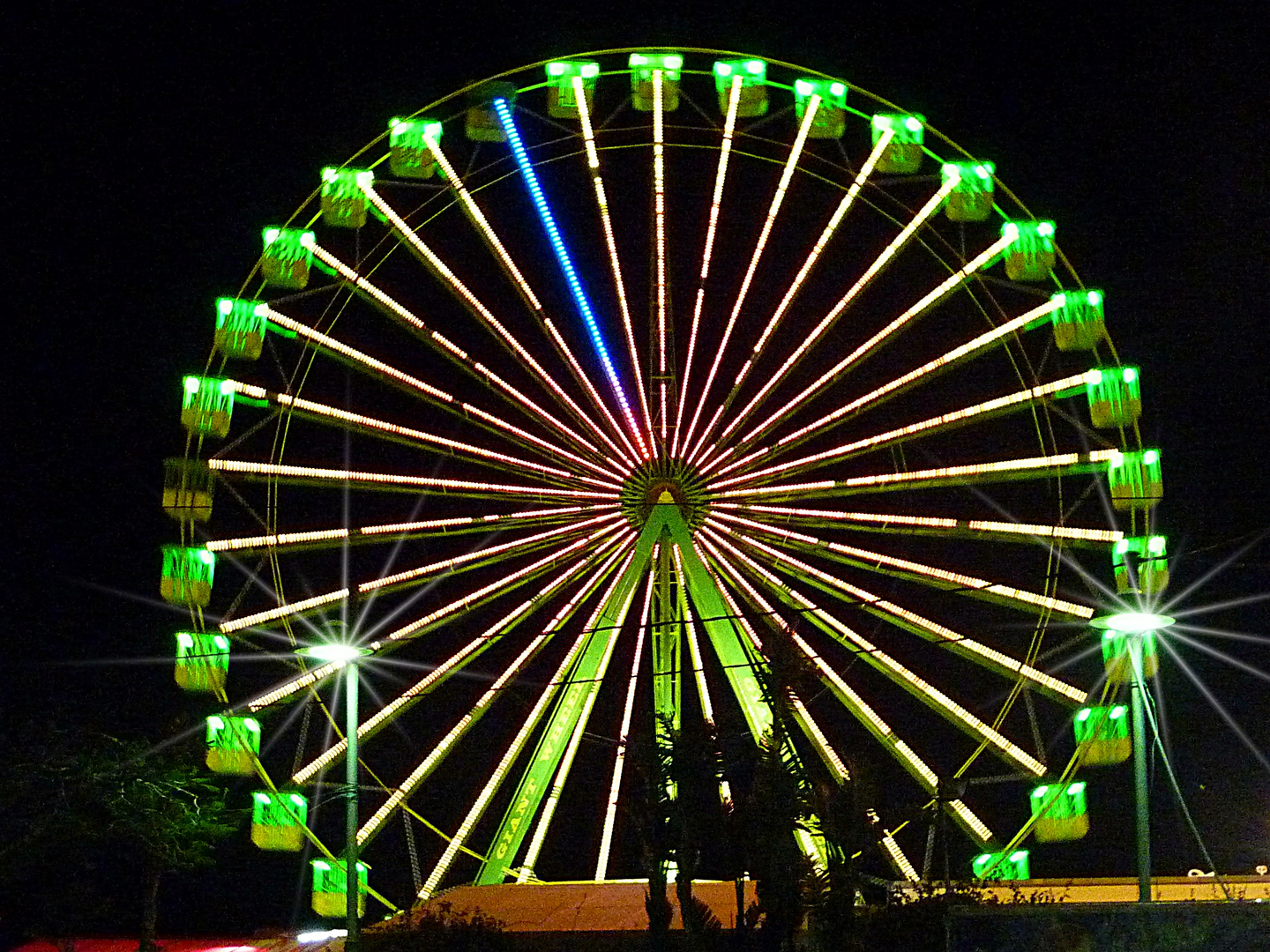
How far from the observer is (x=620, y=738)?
82.1 ft

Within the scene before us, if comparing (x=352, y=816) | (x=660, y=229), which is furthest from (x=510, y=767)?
(x=660, y=229)

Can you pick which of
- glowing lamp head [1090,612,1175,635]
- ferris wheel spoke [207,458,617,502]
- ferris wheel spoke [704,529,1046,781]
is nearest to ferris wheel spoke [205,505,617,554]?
ferris wheel spoke [207,458,617,502]

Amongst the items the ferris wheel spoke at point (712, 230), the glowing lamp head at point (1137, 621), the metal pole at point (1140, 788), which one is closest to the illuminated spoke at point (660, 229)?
the ferris wheel spoke at point (712, 230)

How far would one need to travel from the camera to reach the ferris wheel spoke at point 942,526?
2491 centimetres

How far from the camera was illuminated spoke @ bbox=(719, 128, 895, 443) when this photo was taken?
25672 millimetres

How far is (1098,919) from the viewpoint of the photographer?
45.5 feet

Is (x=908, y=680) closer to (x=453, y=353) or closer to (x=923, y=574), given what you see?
(x=923, y=574)

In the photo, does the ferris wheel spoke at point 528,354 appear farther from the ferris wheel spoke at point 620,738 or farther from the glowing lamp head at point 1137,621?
the glowing lamp head at point 1137,621

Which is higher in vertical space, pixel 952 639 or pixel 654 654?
pixel 952 639

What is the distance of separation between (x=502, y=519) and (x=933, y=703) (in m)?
6.57

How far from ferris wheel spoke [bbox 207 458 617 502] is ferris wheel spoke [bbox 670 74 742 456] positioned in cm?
155

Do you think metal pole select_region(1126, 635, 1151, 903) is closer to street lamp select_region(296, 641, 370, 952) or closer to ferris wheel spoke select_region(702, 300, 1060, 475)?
ferris wheel spoke select_region(702, 300, 1060, 475)

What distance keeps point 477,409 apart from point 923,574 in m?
6.80

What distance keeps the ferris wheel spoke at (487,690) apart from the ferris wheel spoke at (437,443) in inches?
51.9
